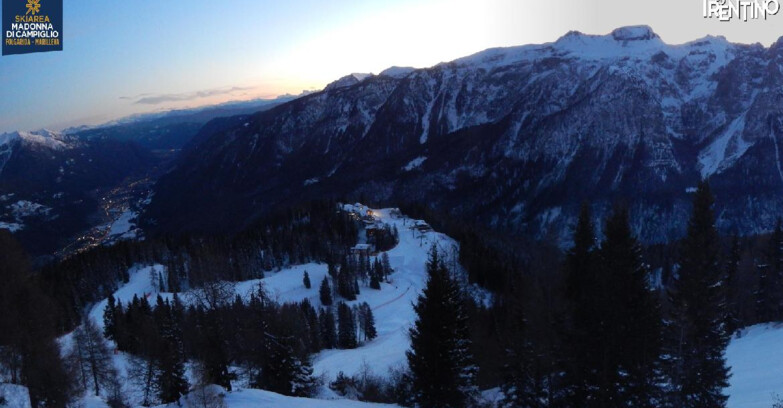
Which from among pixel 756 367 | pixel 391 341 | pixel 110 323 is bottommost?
pixel 391 341

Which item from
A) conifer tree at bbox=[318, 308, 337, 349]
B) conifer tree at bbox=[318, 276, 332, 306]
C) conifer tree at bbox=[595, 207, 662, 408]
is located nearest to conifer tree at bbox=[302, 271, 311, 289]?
conifer tree at bbox=[318, 276, 332, 306]

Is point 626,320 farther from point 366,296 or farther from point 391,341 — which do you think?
point 366,296

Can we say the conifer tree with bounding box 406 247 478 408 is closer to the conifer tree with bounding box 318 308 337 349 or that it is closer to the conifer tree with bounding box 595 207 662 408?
the conifer tree with bounding box 595 207 662 408

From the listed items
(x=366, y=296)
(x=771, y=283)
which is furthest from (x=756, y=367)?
(x=366, y=296)

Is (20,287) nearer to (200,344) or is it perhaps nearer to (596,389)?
(200,344)

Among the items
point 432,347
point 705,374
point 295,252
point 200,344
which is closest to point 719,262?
point 705,374

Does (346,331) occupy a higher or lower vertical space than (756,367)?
lower

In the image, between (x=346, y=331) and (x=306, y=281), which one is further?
(x=306, y=281)

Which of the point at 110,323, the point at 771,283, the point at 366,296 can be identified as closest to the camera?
the point at 771,283
